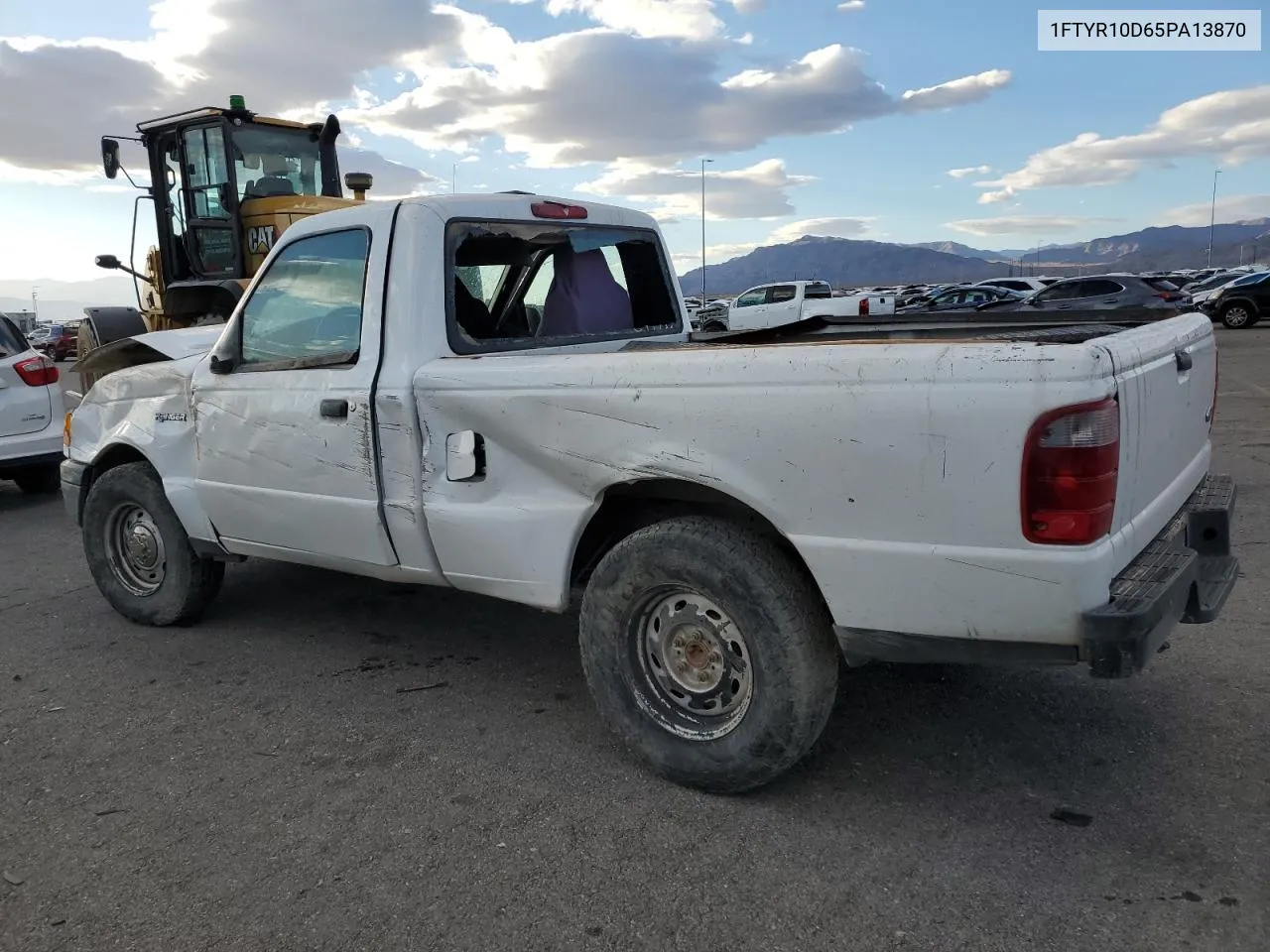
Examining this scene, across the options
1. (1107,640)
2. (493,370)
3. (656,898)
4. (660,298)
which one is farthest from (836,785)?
(660,298)

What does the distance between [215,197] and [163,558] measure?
258 inches

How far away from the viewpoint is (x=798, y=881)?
2.70 m

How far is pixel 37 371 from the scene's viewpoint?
8383 mm

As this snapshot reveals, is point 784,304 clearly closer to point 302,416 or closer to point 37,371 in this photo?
point 37,371

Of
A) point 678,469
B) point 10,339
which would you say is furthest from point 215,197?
point 678,469

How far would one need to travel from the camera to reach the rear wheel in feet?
87.4

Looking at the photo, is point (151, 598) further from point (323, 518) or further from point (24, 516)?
point (24, 516)

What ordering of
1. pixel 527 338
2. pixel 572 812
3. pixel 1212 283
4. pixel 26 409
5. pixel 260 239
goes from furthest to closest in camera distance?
1. pixel 1212 283
2. pixel 260 239
3. pixel 26 409
4. pixel 527 338
5. pixel 572 812

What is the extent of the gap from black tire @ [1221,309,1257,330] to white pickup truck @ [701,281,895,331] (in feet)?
29.8

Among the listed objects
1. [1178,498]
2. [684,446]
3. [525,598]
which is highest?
[684,446]

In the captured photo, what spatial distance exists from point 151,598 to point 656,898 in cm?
344

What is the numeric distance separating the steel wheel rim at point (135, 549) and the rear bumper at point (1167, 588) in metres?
4.26

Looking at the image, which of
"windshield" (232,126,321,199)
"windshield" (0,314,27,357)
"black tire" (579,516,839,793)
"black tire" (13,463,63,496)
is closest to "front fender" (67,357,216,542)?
"black tire" (579,516,839,793)

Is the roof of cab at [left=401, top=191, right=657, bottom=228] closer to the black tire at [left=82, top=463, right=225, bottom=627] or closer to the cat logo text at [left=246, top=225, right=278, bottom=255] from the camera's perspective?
the black tire at [left=82, top=463, right=225, bottom=627]
